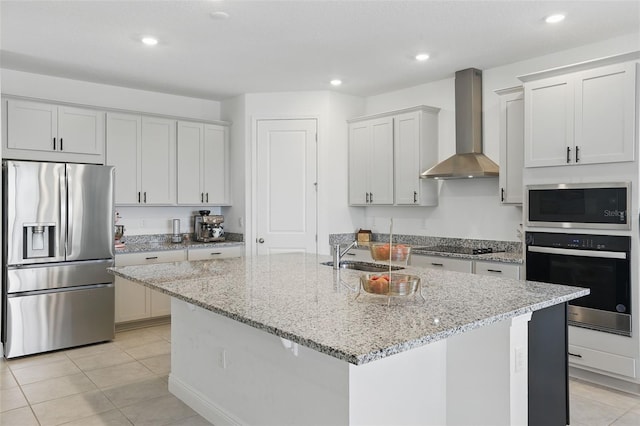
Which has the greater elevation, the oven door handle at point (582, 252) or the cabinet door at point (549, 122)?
the cabinet door at point (549, 122)

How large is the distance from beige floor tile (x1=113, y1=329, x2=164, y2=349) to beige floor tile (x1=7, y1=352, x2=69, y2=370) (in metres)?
0.50

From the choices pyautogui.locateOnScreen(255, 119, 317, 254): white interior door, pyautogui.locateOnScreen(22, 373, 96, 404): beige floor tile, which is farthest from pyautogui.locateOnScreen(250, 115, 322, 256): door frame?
pyautogui.locateOnScreen(22, 373, 96, 404): beige floor tile

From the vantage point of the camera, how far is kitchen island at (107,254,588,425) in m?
1.69

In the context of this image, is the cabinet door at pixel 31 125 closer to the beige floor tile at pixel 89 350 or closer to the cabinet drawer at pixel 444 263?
the beige floor tile at pixel 89 350

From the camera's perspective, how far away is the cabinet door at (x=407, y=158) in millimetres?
4938

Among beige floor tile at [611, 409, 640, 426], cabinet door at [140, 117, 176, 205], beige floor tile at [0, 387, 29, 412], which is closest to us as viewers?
beige floor tile at [611, 409, 640, 426]

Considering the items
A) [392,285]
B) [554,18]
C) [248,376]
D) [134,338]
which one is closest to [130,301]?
[134,338]

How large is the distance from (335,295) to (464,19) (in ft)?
7.49

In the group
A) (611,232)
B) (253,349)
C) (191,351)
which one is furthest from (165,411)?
(611,232)

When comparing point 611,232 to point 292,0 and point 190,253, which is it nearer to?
point 292,0

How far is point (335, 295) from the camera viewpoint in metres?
2.26

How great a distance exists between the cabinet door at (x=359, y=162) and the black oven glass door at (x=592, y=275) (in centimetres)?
219

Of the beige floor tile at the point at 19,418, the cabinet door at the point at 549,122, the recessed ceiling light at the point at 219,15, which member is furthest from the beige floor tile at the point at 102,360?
the cabinet door at the point at 549,122

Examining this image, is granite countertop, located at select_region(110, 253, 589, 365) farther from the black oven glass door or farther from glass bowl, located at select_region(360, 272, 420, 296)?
the black oven glass door
